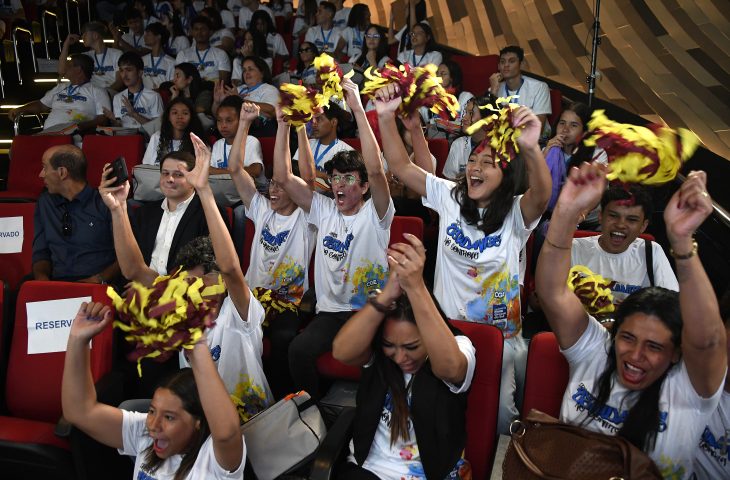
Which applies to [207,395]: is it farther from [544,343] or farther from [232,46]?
[232,46]

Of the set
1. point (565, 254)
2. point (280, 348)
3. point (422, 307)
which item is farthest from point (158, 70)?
point (565, 254)

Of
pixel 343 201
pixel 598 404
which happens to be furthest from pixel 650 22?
pixel 598 404

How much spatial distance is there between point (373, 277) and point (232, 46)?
5.73 meters

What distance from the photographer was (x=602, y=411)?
1815mm

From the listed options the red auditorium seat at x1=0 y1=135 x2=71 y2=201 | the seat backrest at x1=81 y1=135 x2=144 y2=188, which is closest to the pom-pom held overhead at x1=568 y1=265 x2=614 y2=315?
the seat backrest at x1=81 y1=135 x2=144 y2=188

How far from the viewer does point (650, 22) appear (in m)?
5.29

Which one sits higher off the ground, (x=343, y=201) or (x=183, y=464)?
(x=343, y=201)

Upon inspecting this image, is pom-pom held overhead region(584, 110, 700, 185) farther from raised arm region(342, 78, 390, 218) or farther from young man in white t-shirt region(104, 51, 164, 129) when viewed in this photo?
young man in white t-shirt region(104, 51, 164, 129)

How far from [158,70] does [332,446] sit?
6.24 metres

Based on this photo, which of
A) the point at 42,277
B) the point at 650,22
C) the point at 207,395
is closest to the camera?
the point at 207,395

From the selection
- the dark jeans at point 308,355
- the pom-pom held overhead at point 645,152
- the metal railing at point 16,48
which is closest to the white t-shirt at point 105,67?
the metal railing at point 16,48

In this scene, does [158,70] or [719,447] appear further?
[158,70]

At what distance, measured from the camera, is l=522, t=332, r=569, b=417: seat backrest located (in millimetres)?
1984

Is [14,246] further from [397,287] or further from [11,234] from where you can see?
[397,287]
